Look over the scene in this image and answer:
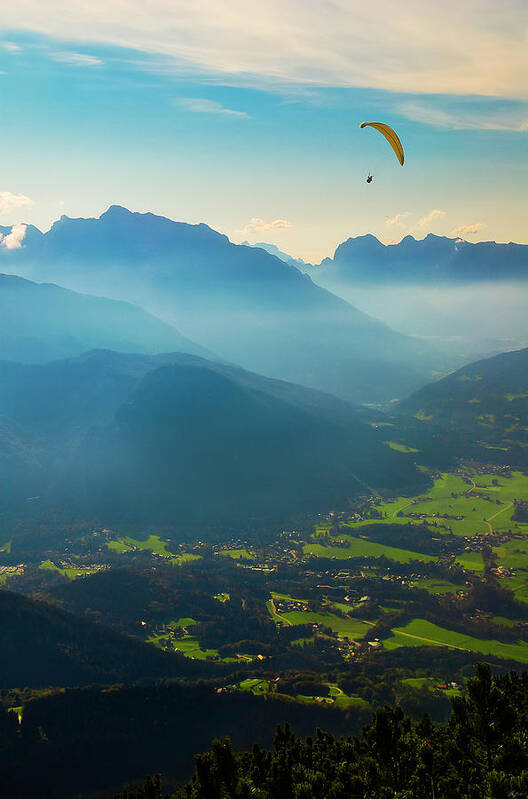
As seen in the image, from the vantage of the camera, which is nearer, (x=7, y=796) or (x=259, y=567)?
(x=7, y=796)

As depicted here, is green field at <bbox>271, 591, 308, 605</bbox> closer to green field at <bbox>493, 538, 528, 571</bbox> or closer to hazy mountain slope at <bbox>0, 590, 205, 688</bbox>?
hazy mountain slope at <bbox>0, 590, 205, 688</bbox>

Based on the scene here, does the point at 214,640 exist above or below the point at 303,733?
below

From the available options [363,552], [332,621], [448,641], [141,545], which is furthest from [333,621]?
[141,545]

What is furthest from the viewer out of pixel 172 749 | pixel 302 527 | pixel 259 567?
pixel 302 527

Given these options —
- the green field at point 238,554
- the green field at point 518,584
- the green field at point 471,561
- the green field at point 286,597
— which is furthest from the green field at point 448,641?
Result: the green field at point 238,554

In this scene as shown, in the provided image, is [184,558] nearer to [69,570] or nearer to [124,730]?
[69,570]

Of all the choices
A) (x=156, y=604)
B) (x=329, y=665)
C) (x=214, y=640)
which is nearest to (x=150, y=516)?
(x=156, y=604)

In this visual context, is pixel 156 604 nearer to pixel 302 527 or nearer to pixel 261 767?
pixel 302 527
